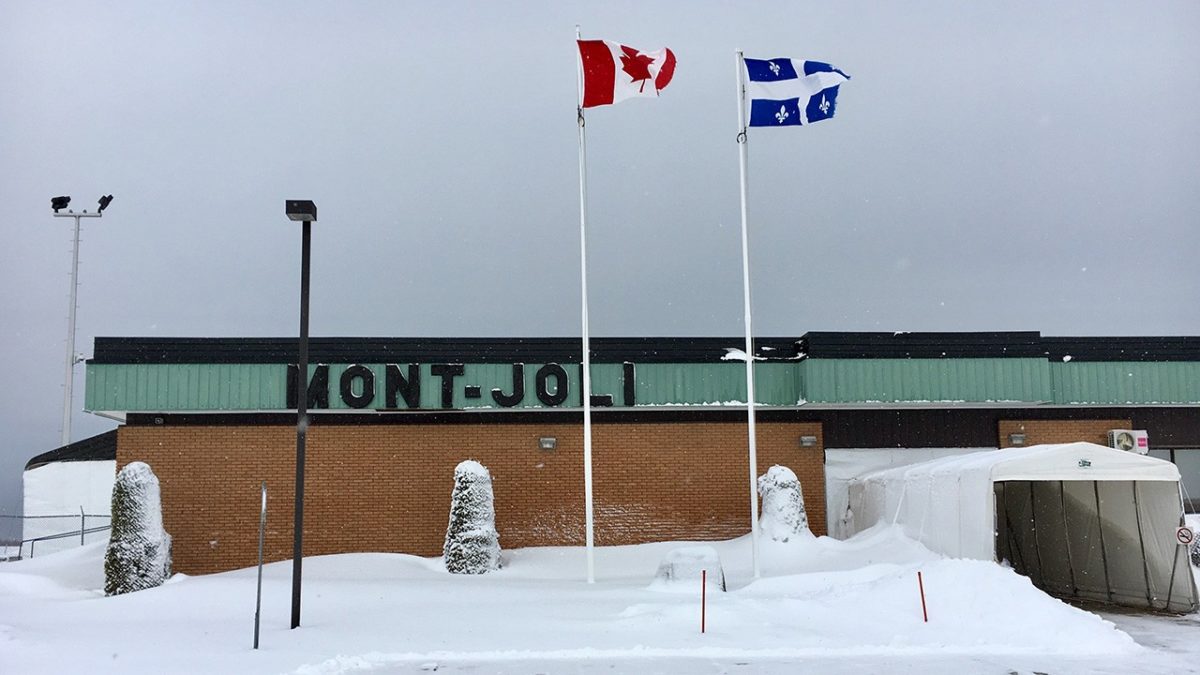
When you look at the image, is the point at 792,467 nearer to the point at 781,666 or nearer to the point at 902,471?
the point at 902,471

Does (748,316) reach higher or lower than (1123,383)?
higher

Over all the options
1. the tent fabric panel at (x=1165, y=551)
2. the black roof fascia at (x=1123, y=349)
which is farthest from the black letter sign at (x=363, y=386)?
the black roof fascia at (x=1123, y=349)

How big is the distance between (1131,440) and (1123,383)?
148 centimetres

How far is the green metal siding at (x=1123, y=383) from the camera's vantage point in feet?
88.1

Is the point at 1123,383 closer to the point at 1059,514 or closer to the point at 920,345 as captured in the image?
the point at 1059,514

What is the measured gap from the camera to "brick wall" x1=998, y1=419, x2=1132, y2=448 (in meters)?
27.1

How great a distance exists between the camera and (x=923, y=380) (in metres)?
25.3

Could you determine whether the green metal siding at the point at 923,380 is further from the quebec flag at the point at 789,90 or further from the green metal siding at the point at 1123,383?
the quebec flag at the point at 789,90

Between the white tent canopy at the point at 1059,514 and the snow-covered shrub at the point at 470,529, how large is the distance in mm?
8884

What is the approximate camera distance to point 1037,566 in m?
24.4

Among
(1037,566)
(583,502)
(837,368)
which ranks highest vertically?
(837,368)

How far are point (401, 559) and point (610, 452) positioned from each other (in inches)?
222

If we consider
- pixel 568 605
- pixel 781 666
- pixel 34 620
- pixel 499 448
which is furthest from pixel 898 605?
pixel 34 620

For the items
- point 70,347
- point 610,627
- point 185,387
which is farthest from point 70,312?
point 610,627
